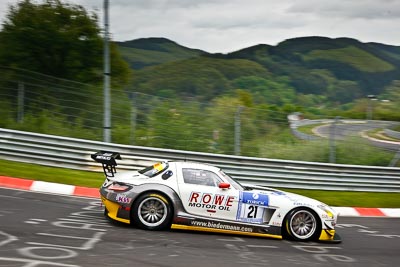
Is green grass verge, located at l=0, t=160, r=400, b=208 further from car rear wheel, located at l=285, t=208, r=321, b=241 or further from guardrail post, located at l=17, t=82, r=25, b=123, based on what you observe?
car rear wheel, located at l=285, t=208, r=321, b=241

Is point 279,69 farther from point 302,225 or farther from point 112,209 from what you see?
point 112,209

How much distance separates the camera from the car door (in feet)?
31.8

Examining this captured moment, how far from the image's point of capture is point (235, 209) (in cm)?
981

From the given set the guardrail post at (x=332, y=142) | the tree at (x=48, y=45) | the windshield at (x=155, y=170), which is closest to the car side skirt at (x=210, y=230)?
the windshield at (x=155, y=170)

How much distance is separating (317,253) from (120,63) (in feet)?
63.4

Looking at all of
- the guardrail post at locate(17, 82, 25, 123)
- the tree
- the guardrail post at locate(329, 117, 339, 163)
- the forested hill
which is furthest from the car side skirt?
the forested hill

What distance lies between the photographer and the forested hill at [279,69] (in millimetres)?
50275

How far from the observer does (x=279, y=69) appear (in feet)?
234

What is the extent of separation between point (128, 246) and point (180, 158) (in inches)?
286

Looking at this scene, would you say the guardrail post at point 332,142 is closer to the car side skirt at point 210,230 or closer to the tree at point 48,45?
the car side skirt at point 210,230

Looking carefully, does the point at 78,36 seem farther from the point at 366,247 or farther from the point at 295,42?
the point at 295,42

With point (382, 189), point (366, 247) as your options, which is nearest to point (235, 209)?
point (366, 247)

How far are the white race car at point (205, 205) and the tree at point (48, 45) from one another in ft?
45.6

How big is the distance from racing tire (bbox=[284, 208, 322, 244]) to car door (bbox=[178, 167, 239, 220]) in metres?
1.02
